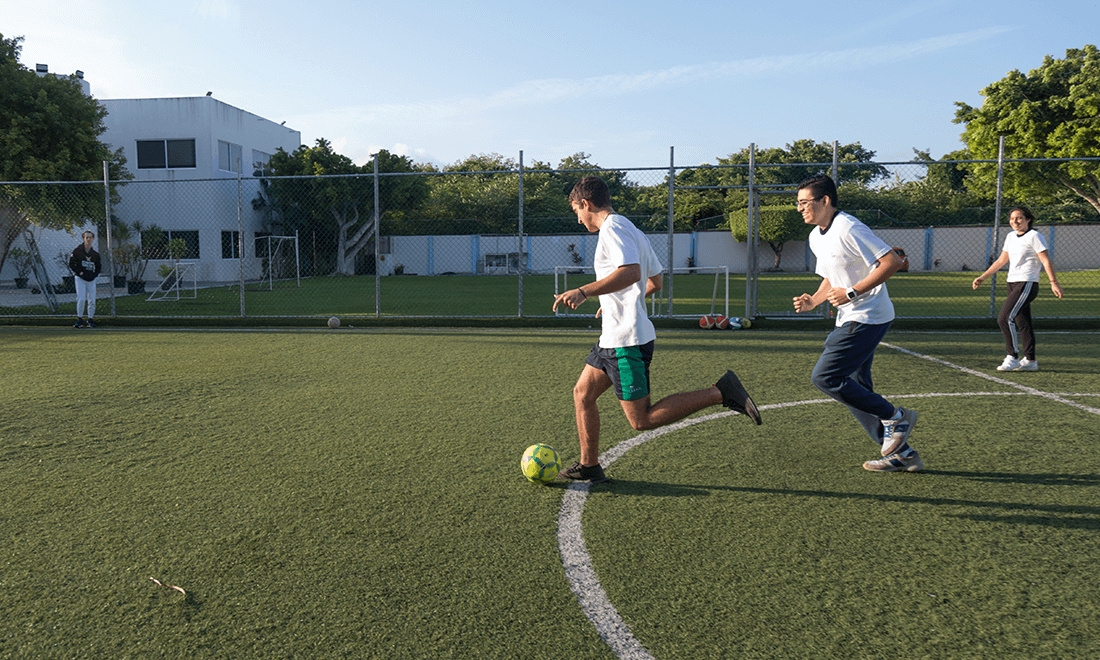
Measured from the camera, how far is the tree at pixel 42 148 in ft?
56.1

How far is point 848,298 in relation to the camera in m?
4.27

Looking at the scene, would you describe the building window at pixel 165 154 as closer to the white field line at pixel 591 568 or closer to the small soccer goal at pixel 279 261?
the small soccer goal at pixel 279 261

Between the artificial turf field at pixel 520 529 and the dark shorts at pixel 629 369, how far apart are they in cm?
59

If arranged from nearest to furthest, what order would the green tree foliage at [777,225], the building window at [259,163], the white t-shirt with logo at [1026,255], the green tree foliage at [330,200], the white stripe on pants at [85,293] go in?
1. the white t-shirt with logo at [1026,255]
2. the white stripe on pants at [85,293]
3. the green tree foliage at [330,200]
4. the building window at [259,163]
5. the green tree foliage at [777,225]

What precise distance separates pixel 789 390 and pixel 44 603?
5862 mm

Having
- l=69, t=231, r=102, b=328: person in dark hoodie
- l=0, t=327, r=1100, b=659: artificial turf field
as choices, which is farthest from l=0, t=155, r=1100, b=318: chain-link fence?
l=0, t=327, r=1100, b=659: artificial turf field

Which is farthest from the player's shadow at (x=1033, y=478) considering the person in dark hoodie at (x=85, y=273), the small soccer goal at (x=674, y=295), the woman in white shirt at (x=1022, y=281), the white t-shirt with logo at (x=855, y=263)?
the person in dark hoodie at (x=85, y=273)

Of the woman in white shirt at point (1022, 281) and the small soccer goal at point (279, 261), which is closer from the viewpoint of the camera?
the woman in white shirt at point (1022, 281)

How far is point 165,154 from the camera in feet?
96.4

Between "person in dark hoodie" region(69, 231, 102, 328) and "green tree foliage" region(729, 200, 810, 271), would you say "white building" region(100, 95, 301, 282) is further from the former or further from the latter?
"green tree foliage" region(729, 200, 810, 271)

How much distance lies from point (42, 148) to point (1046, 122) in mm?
34746

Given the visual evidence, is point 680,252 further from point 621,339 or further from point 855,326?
point 621,339

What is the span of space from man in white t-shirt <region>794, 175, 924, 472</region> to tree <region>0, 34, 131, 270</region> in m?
18.3

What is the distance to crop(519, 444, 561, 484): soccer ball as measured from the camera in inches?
166
